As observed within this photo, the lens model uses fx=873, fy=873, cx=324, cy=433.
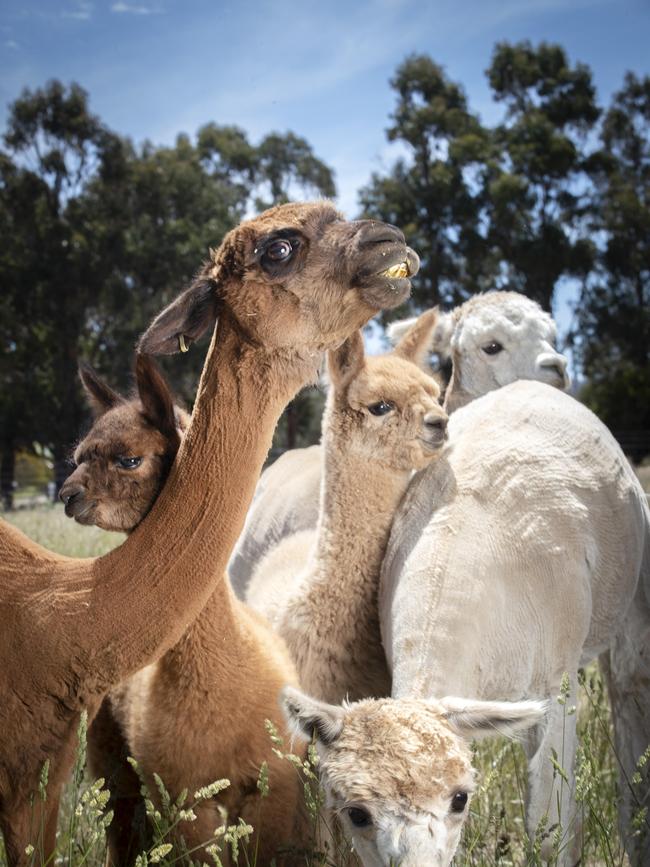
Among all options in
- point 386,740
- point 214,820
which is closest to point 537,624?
point 386,740

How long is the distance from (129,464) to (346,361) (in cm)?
133

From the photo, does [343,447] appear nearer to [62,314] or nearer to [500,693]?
[500,693]

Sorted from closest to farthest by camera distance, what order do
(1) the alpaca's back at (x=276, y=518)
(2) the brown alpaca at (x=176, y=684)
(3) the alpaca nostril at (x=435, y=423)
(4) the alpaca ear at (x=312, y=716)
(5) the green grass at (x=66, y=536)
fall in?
(4) the alpaca ear at (x=312, y=716) → (2) the brown alpaca at (x=176, y=684) → (3) the alpaca nostril at (x=435, y=423) → (1) the alpaca's back at (x=276, y=518) → (5) the green grass at (x=66, y=536)

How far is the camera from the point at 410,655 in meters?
2.94

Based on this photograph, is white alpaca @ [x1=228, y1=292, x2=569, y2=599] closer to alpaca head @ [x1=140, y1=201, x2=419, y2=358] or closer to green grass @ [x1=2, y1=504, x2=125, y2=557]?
green grass @ [x1=2, y1=504, x2=125, y2=557]

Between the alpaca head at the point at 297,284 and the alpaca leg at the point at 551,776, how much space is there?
155 centimetres

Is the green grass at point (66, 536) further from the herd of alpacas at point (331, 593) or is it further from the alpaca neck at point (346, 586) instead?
the herd of alpacas at point (331, 593)

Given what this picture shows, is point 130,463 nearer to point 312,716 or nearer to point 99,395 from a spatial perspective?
point 99,395

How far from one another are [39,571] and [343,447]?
5.59 feet

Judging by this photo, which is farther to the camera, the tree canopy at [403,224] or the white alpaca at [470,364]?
the tree canopy at [403,224]

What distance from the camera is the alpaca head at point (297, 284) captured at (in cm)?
266

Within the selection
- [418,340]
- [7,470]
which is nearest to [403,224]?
[7,470]

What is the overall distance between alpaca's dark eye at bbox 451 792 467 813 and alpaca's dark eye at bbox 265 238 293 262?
159 cm

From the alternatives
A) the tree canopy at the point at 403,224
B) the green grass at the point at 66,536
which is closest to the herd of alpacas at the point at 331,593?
the green grass at the point at 66,536
